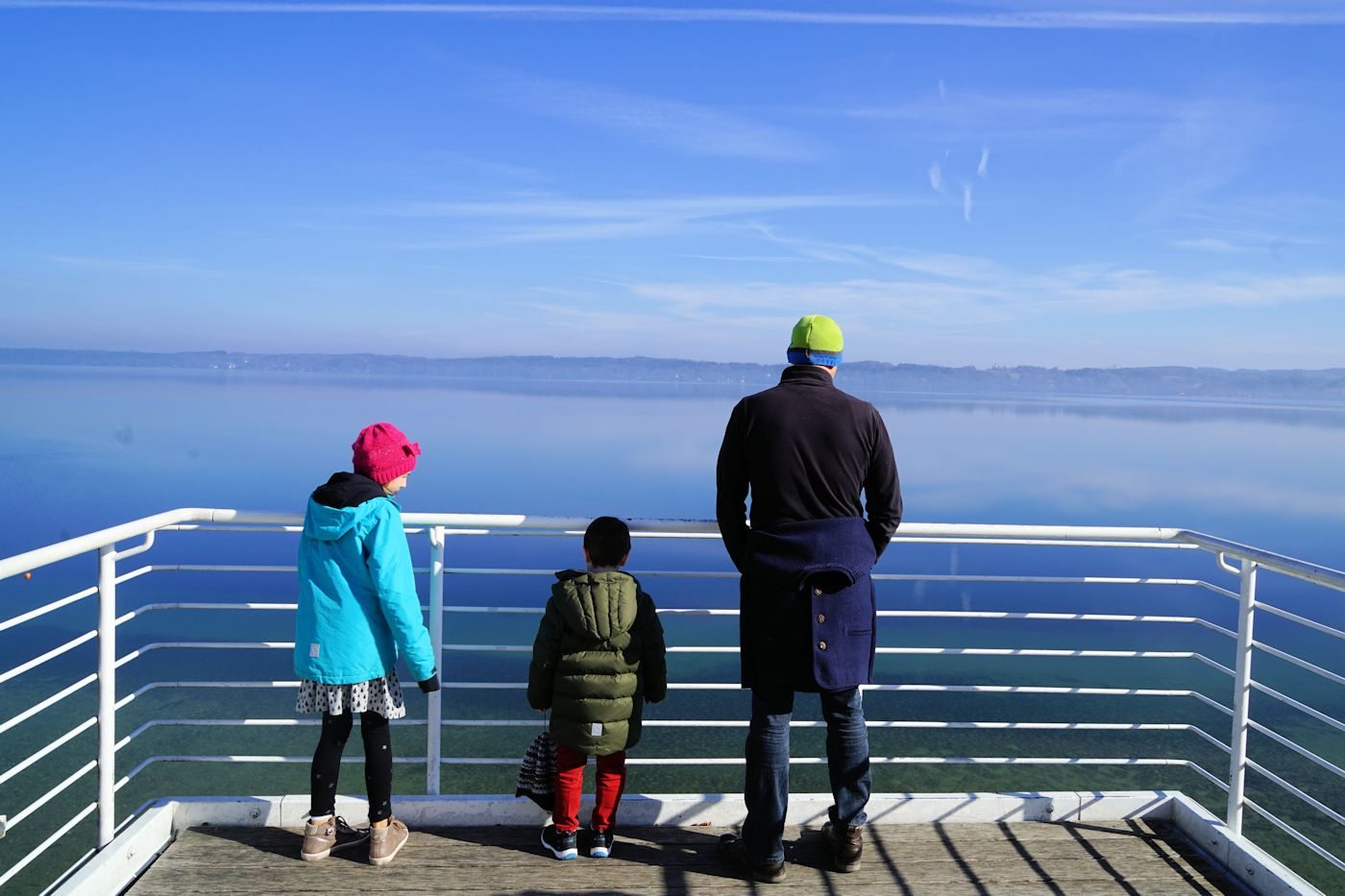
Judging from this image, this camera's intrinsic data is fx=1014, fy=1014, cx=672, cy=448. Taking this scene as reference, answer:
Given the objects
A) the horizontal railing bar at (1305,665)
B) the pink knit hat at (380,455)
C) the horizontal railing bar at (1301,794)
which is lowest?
the horizontal railing bar at (1301,794)

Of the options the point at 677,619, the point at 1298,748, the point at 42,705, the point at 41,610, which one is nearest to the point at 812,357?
the point at 1298,748

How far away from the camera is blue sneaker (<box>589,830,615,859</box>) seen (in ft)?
9.49

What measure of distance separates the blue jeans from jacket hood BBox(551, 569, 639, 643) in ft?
1.36

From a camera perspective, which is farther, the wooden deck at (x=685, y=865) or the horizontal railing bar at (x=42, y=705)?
the wooden deck at (x=685, y=865)

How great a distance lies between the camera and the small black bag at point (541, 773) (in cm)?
297

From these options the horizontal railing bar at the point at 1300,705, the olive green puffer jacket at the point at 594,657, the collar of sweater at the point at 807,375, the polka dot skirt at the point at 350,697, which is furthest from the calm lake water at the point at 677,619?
the collar of sweater at the point at 807,375

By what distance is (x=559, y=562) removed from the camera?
54.4ft

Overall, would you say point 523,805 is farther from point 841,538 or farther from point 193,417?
point 193,417

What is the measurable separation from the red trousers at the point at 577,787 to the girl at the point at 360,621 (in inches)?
17.3

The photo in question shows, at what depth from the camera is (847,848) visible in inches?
112

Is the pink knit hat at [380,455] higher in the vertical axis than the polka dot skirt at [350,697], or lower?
higher

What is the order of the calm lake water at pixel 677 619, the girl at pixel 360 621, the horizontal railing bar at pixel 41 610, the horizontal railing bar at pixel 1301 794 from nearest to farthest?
the horizontal railing bar at pixel 41 610, the horizontal railing bar at pixel 1301 794, the girl at pixel 360 621, the calm lake water at pixel 677 619

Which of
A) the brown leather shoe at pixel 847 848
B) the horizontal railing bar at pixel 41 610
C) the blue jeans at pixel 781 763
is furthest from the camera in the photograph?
the brown leather shoe at pixel 847 848

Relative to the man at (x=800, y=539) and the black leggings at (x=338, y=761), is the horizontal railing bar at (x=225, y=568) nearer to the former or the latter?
the black leggings at (x=338, y=761)
